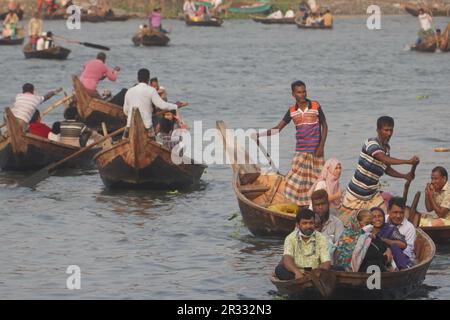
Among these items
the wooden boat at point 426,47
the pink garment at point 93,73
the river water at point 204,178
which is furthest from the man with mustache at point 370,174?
the wooden boat at point 426,47

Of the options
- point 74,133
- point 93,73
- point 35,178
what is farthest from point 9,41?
point 35,178

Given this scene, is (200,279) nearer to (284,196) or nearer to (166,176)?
(284,196)

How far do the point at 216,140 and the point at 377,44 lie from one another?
25.2 metres

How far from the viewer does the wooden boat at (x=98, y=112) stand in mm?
21922

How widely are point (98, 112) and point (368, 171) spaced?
1038cm

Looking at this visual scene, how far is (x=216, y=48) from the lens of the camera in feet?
145

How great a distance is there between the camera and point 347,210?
12.6m

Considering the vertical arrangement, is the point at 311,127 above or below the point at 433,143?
above

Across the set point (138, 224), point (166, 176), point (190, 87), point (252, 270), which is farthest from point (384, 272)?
point (190, 87)

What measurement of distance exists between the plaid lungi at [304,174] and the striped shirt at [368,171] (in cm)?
98

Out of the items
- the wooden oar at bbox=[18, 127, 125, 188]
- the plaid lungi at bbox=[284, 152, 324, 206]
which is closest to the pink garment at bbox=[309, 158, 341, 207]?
the plaid lungi at bbox=[284, 152, 324, 206]

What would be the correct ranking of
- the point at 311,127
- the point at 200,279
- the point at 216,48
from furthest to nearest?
the point at 216,48 → the point at 311,127 → the point at 200,279

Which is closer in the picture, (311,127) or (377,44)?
(311,127)

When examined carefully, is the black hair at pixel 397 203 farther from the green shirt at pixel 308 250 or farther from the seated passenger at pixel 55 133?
the seated passenger at pixel 55 133
